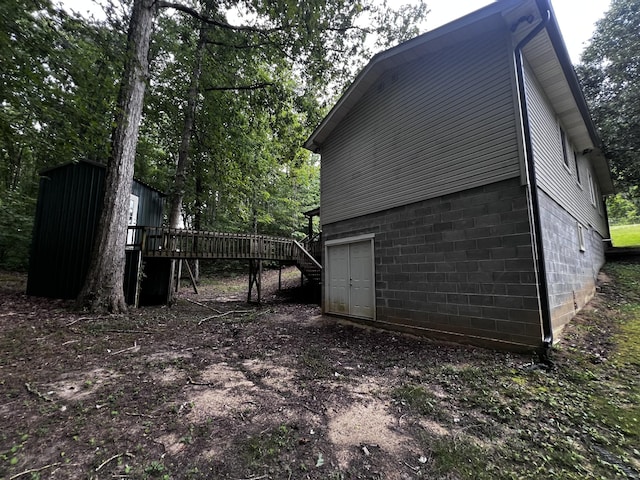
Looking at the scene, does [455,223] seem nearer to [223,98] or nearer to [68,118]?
[68,118]

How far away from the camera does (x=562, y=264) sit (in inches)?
223

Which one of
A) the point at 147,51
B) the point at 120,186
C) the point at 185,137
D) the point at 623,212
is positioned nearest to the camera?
the point at 120,186

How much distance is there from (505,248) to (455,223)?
99 cm

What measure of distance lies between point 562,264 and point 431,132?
12.4ft

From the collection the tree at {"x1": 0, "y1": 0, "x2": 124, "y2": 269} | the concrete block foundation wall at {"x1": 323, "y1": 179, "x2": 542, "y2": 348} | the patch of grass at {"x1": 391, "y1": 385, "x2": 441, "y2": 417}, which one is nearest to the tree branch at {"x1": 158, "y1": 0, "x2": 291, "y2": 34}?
the tree at {"x1": 0, "y1": 0, "x2": 124, "y2": 269}

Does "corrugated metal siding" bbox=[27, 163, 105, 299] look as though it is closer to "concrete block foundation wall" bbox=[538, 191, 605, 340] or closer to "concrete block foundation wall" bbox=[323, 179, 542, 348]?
"concrete block foundation wall" bbox=[323, 179, 542, 348]

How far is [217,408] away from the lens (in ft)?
9.69

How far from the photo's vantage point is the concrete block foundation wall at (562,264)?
492cm

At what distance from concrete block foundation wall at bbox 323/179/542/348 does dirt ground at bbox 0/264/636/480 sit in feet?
1.43

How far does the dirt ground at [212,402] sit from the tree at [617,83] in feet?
51.3

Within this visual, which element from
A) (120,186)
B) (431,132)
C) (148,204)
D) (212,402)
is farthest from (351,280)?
(148,204)

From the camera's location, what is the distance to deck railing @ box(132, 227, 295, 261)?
8703 millimetres

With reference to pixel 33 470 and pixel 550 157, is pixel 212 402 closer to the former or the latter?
pixel 33 470

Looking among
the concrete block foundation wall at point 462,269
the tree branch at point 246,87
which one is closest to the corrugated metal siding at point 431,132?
the concrete block foundation wall at point 462,269
